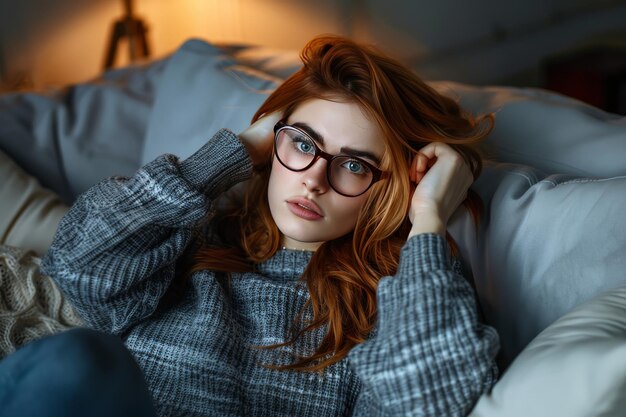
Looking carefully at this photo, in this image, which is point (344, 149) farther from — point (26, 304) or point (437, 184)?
point (26, 304)

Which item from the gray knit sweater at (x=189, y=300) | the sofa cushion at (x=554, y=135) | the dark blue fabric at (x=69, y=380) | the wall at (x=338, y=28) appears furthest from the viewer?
the wall at (x=338, y=28)

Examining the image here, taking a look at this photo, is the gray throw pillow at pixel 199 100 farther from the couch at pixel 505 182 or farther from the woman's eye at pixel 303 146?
the woman's eye at pixel 303 146

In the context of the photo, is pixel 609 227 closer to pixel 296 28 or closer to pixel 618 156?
pixel 618 156

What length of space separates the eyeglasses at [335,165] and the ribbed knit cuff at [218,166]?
0.35 feet

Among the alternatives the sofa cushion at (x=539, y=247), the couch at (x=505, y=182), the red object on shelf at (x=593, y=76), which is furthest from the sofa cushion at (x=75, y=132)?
the red object on shelf at (x=593, y=76)

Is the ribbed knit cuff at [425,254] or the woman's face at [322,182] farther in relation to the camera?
the woman's face at [322,182]

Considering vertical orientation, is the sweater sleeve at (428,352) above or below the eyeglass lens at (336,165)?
below

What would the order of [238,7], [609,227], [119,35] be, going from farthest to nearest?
[238,7] → [119,35] → [609,227]

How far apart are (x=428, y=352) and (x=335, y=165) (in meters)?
0.37

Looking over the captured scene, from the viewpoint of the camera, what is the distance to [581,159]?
1273 mm

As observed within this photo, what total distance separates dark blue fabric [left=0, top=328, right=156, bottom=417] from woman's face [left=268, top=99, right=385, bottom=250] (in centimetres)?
44

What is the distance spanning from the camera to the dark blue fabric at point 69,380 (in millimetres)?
763

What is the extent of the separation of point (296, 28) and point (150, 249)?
6.33 ft

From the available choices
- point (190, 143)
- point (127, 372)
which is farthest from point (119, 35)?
point (127, 372)
